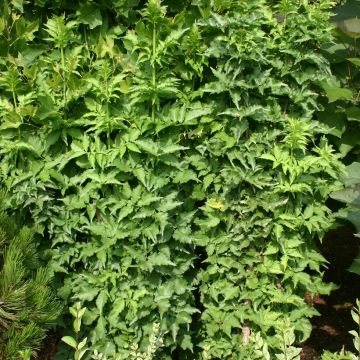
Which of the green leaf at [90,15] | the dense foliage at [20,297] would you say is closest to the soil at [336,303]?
the dense foliage at [20,297]

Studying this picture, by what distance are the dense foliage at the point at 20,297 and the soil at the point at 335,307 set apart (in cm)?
96

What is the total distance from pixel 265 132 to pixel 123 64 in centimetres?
99

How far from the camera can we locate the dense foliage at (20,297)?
99.3 inches

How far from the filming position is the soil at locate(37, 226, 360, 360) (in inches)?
156

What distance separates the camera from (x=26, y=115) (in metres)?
3.16

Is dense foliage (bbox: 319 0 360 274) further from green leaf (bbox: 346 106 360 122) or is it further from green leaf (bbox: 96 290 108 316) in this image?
green leaf (bbox: 96 290 108 316)

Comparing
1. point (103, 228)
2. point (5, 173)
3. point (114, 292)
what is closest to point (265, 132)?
point (103, 228)

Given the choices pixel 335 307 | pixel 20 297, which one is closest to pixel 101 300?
pixel 20 297

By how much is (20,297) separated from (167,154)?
1208 millimetres

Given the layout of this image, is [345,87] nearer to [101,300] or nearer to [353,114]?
[353,114]

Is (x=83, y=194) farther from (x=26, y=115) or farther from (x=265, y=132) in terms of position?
(x=265, y=132)

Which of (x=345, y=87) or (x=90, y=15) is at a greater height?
(x=90, y=15)

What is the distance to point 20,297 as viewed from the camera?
2543mm

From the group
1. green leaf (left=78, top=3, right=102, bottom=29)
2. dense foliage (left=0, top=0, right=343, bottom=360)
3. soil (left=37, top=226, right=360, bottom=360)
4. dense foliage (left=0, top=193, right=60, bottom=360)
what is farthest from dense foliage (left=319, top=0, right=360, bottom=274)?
dense foliage (left=0, top=193, right=60, bottom=360)
